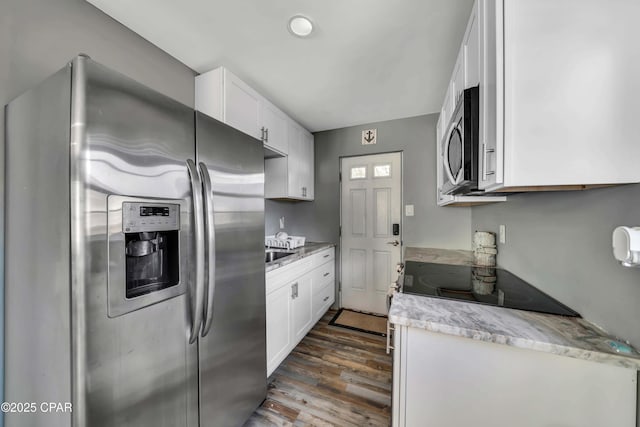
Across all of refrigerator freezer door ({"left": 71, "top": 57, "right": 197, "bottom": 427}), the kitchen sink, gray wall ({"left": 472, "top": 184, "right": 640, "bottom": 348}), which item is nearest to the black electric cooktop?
gray wall ({"left": 472, "top": 184, "right": 640, "bottom": 348})

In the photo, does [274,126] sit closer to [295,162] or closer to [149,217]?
[295,162]

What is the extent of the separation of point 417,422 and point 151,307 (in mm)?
1063

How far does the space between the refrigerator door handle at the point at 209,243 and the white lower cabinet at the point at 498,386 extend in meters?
0.80

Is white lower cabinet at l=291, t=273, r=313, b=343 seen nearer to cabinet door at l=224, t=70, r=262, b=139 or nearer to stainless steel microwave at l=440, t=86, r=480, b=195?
cabinet door at l=224, t=70, r=262, b=139

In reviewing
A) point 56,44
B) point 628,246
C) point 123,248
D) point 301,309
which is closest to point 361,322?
point 301,309

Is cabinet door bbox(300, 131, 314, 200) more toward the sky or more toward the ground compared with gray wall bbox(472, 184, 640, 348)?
more toward the sky

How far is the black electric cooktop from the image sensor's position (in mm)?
942

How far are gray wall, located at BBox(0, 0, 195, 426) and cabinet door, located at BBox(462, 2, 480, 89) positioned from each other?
70.4 inches

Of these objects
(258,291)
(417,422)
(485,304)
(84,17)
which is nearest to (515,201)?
(485,304)

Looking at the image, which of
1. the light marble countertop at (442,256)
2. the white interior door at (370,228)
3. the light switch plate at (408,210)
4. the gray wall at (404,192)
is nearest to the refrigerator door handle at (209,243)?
the light marble countertop at (442,256)

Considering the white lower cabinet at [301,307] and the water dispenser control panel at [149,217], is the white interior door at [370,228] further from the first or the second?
the water dispenser control panel at [149,217]

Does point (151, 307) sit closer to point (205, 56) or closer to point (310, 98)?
point (205, 56)

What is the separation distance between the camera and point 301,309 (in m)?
2.06

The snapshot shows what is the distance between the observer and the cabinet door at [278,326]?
161 cm
